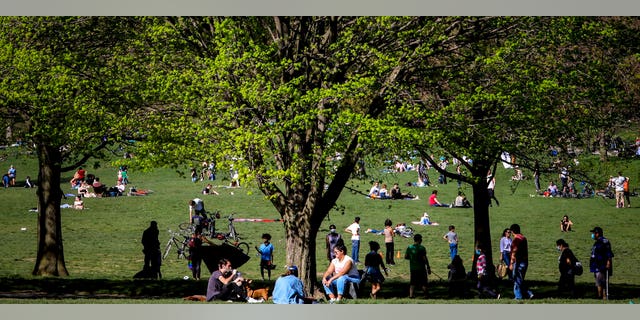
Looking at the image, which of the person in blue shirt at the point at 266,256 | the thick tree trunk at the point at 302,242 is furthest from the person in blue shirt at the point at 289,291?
the person in blue shirt at the point at 266,256

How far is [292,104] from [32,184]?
96.5 ft

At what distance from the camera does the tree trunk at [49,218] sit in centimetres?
2705

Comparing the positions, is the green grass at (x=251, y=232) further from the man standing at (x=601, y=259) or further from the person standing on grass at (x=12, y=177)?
the person standing on grass at (x=12, y=177)

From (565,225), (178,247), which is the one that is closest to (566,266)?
(178,247)

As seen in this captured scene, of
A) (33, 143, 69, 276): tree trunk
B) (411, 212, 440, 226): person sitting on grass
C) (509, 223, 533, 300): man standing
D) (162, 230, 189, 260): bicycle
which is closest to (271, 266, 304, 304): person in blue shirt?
(509, 223, 533, 300): man standing

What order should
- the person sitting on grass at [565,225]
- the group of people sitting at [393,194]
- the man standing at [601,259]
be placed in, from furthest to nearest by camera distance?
1. the group of people sitting at [393,194]
2. the person sitting on grass at [565,225]
3. the man standing at [601,259]

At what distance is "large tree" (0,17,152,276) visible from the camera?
23266 millimetres

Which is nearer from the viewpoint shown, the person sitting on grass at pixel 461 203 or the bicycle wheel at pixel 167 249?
the bicycle wheel at pixel 167 249

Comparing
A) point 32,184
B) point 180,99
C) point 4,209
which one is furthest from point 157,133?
point 32,184

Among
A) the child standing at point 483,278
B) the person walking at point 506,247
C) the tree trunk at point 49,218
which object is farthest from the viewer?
the tree trunk at point 49,218

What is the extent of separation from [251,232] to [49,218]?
8741mm

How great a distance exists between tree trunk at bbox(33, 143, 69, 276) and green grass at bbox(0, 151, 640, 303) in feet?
1.82

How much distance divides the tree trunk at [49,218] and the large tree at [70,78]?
1.21 m

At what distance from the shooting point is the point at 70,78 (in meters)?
23.6
